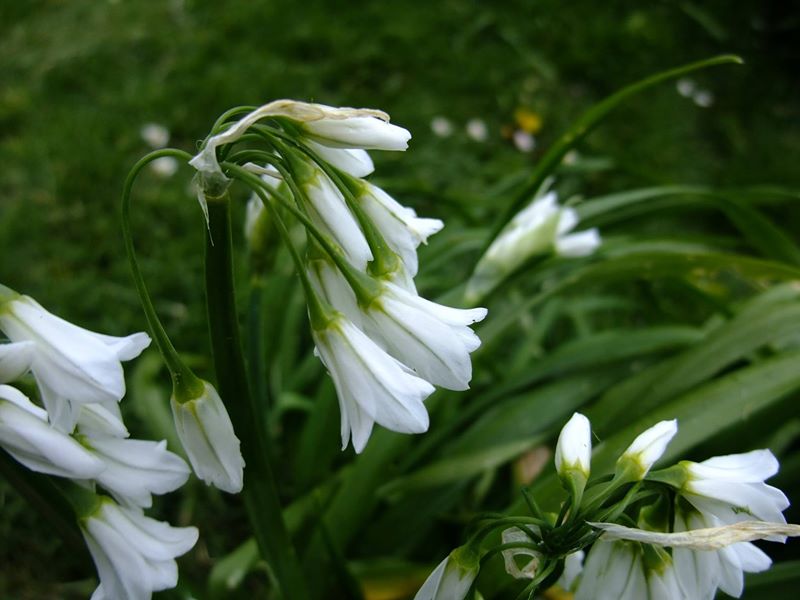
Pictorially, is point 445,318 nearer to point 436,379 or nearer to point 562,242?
point 436,379

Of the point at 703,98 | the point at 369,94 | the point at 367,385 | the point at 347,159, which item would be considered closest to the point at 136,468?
the point at 367,385

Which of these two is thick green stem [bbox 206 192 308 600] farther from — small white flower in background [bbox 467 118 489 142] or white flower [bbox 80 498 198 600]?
small white flower in background [bbox 467 118 489 142]

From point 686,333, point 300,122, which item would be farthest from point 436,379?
point 686,333

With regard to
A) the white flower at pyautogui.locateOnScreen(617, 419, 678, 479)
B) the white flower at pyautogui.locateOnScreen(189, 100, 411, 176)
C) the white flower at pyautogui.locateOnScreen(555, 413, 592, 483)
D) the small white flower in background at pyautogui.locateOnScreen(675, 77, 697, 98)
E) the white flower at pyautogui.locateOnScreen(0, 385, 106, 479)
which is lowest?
the small white flower in background at pyautogui.locateOnScreen(675, 77, 697, 98)

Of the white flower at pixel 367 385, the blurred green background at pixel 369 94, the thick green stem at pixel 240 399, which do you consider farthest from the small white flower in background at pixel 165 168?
the white flower at pixel 367 385

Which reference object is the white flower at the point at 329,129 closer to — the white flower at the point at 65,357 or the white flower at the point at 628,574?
the white flower at the point at 65,357

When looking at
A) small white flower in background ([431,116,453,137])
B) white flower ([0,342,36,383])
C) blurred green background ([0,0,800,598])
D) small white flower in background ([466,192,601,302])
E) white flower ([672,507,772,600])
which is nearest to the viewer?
white flower ([0,342,36,383])

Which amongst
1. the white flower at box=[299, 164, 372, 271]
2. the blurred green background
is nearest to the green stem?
the white flower at box=[299, 164, 372, 271]

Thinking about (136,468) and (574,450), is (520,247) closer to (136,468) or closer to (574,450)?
(574,450)
